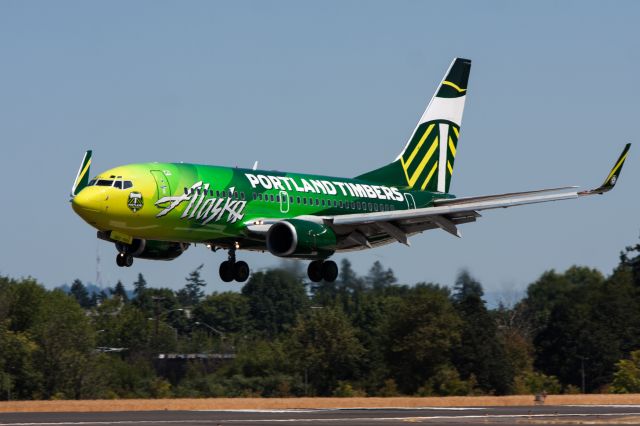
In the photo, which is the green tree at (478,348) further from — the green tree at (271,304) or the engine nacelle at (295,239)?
the engine nacelle at (295,239)

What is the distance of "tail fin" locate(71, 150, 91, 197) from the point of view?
57.5 metres

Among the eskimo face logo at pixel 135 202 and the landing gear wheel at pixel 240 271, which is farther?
the landing gear wheel at pixel 240 271

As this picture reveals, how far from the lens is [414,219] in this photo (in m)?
63.9

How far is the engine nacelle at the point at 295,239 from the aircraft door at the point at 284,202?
190cm

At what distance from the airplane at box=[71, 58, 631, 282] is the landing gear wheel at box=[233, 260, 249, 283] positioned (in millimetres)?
49

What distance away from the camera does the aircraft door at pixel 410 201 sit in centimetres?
7019

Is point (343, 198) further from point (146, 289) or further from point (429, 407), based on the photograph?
point (146, 289)

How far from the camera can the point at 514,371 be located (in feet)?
416

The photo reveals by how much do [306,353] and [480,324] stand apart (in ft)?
55.1

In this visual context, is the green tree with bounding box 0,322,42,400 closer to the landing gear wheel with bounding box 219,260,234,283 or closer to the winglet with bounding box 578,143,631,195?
the landing gear wheel with bounding box 219,260,234,283

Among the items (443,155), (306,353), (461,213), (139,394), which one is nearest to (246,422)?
(461,213)

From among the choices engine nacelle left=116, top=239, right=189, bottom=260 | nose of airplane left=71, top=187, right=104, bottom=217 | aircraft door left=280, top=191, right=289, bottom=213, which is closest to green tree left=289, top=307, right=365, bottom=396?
engine nacelle left=116, top=239, right=189, bottom=260

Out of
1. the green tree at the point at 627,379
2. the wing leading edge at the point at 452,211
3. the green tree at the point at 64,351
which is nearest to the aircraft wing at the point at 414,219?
the wing leading edge at the point at 452,211

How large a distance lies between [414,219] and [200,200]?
1098 centimetres
